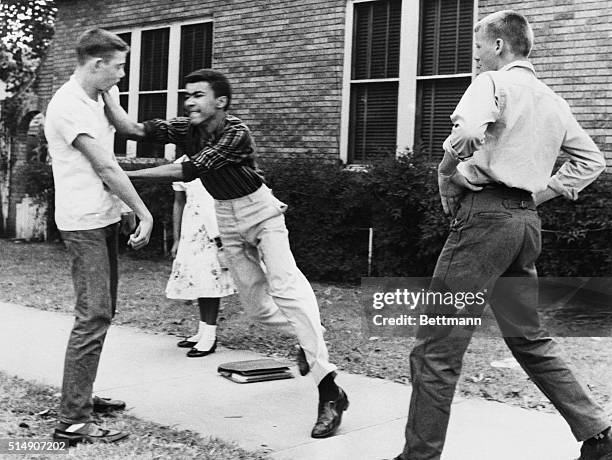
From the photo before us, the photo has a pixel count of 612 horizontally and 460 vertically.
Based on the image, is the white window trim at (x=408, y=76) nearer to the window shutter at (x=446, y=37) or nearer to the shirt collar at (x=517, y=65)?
the window shutter at (x=446, y=37)

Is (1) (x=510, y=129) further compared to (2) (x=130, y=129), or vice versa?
(2) (x=130, y=129)

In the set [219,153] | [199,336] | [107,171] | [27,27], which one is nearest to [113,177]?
[107,171]

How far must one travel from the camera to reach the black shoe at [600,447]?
3750 millimetres

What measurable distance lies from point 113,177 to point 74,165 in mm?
219

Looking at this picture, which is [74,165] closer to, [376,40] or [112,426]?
[112,426]

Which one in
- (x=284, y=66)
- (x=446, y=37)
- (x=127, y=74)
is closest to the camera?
(x=446, y=37)

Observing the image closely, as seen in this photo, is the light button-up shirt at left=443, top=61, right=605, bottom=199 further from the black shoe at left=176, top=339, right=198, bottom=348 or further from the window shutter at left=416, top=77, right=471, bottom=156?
the window shutter at left=416, top=77, right=471, bottom=156

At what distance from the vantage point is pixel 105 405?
4.83 metres

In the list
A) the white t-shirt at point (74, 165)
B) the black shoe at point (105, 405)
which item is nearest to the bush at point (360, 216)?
the black shoe at point (105, 405)

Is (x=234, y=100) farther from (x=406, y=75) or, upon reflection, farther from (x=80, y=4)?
(x=80, y=4)

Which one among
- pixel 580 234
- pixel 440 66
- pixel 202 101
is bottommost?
pixel 580 234

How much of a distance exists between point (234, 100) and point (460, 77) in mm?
3828

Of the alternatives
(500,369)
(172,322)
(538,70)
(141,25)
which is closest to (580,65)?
(538,70)

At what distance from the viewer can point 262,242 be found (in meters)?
4.97
